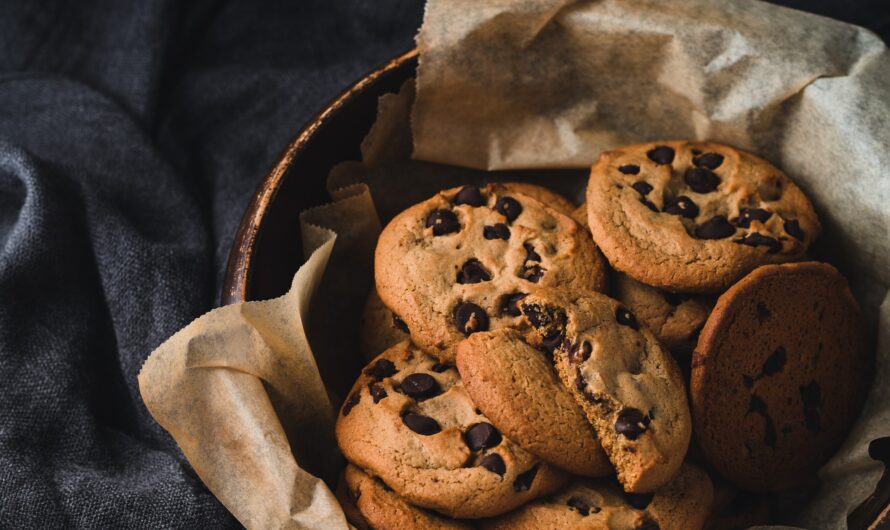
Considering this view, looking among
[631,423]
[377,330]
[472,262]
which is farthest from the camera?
[377,330]

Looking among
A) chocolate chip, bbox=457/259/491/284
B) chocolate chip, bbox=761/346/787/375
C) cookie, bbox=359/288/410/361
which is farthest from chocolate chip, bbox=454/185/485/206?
chocolate chip, bbox=761/346/787/375

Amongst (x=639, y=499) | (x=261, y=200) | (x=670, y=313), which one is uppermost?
(x=261, y=200)

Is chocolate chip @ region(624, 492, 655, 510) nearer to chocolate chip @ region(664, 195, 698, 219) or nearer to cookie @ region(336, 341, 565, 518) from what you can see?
cookie @ region(336, 341, 565, 518)

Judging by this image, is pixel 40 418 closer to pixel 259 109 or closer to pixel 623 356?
pixel 259 109

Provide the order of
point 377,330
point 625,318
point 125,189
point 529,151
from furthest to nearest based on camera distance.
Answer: point 125,189, point 529,151, point 377,330, point 625,318

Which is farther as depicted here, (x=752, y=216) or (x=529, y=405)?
(x=752, y=216)

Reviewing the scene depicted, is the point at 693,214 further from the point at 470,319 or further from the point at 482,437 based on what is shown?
the point at 482,437

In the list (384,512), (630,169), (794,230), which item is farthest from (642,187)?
(384,512)

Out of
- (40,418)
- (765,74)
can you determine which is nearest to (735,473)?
(765,74)
